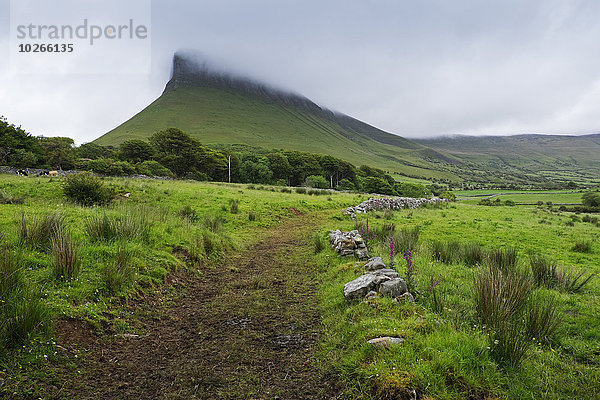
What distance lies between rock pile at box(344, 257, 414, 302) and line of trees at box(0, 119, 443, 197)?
53.2 m

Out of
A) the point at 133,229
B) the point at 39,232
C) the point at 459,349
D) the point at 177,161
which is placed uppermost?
the point at 177,161

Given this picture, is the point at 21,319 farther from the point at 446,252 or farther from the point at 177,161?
the point at 177,161

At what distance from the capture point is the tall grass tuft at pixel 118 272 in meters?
5.55

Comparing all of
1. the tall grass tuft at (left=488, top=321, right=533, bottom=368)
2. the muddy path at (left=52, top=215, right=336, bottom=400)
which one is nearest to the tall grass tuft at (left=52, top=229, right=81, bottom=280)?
the muddy path at (left=52, top=215, right=336, bottom=400)

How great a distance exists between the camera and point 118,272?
5828 millimetres

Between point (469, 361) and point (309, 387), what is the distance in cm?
206

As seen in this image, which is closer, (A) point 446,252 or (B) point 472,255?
(B) point 472,255

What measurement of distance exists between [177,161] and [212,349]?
66758 millimetres

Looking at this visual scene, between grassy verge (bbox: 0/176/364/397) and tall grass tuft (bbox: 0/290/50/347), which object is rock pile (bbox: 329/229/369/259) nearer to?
grassy verge (bbox: 0/176/364/397)

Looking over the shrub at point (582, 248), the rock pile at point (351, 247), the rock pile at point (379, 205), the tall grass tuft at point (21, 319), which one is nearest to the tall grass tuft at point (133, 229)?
the tall grass tuft at point (21, 319)

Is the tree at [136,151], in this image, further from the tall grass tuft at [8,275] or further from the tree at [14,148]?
the tall grass tuft at [8,275]

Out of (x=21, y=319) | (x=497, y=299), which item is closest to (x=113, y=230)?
(x=21, y=319)

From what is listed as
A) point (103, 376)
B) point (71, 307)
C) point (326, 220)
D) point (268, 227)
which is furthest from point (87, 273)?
point (326, 220)

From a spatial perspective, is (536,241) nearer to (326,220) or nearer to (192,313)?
(326,220)
